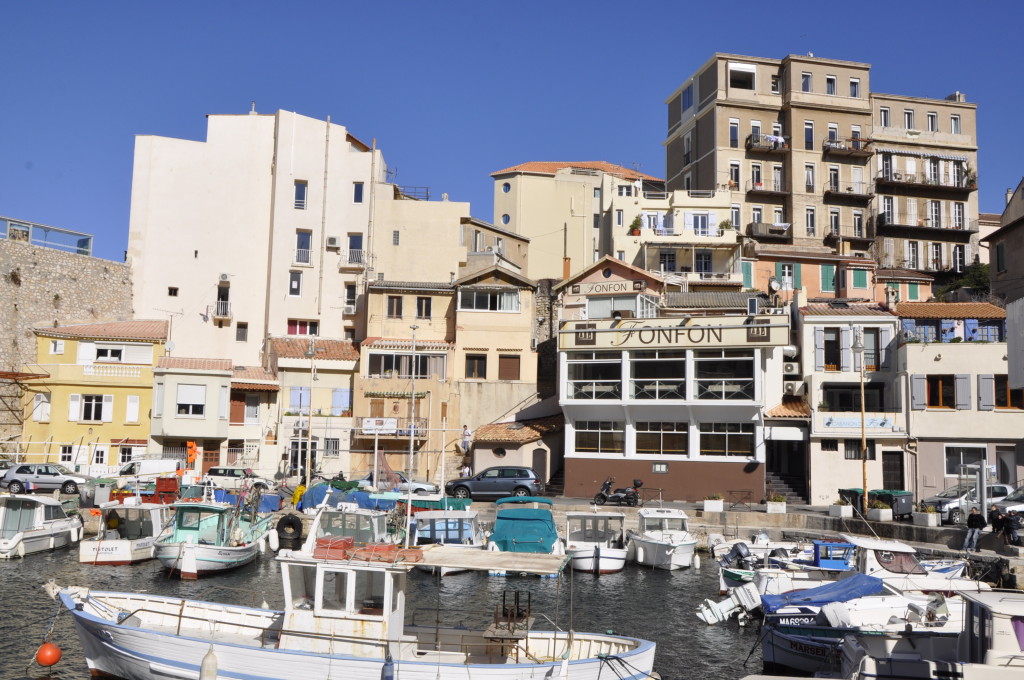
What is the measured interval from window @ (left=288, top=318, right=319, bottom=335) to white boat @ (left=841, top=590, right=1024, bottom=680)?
4320 cm

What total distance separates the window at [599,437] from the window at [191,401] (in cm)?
2038

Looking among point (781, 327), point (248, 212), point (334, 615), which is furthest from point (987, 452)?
point (248, 212)

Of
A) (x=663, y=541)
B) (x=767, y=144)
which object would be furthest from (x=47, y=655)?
(x=767, y=144)

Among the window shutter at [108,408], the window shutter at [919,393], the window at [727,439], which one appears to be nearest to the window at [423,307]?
the window shutter at [108,408]

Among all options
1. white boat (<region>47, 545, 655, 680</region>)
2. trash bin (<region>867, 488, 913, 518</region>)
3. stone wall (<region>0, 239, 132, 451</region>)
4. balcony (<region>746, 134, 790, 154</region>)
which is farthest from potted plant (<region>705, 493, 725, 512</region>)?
stone wall (<region>0, 239, 132, 451</region>)

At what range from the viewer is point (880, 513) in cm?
3534

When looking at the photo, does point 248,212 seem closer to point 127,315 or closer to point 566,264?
point 127,315

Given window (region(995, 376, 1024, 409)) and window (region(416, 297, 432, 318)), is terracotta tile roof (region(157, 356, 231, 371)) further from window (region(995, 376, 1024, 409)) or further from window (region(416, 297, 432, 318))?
window (region(995, 376, 1024, 409))

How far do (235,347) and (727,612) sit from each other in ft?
129

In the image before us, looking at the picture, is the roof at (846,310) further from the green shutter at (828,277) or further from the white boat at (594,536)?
the white boat at (594,536)

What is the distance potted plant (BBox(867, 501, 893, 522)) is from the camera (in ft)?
116

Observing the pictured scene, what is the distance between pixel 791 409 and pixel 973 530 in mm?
14459

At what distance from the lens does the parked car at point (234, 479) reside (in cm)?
4021

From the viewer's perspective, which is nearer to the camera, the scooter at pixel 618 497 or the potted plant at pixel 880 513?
the potted plant at pixel 880 513
